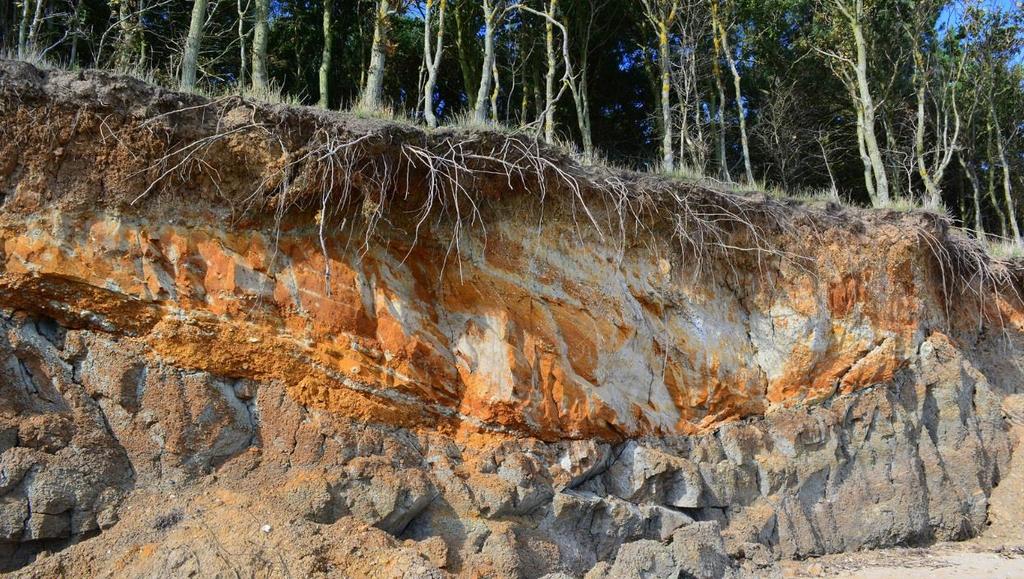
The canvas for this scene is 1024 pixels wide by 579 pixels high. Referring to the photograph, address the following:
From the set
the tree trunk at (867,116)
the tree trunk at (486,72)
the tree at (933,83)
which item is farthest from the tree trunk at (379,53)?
the tree at (933,83)

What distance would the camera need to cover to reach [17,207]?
5070mm

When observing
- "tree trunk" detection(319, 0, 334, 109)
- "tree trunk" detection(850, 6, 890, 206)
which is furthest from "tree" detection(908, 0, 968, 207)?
"tree trunk" detection(319, 0, 334, 109)

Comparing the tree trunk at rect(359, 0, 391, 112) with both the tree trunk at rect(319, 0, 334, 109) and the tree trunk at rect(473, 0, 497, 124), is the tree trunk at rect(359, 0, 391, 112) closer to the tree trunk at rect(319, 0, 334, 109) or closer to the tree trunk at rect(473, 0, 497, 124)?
the tree trunk at rect(473, 0, 497, 124)

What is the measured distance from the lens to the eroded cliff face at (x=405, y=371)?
4918mm

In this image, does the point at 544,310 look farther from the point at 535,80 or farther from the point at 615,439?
the point at 535,80

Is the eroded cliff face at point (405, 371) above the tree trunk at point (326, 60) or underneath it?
underneath

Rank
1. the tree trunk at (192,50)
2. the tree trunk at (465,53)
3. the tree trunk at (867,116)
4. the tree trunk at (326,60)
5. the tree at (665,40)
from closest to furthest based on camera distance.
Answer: the tree trunk at (192,50) < the tree trunk at (326,60) < the tree at (665,40) < the tree trunk at (867,116) < the tree trunk at (465,53)

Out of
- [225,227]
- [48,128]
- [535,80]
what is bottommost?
[225,227]

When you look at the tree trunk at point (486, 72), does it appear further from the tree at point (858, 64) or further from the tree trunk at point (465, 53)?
the tree at point (858, 64)

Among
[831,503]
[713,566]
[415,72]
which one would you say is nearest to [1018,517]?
[831,503]

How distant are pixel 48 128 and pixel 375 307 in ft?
8.58

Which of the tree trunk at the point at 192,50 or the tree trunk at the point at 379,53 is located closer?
the tree trunk at the point at 192,50

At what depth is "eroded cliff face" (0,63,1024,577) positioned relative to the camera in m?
4.92

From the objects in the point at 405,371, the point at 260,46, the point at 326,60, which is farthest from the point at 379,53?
the point at 405,371
